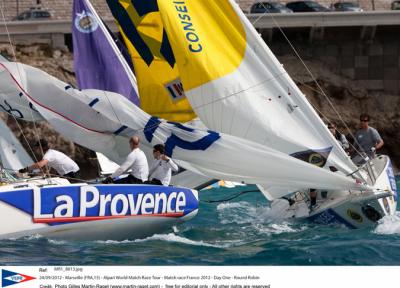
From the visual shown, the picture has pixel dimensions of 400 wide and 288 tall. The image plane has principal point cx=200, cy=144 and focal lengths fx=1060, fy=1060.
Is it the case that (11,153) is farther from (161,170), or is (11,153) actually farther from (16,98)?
(161,170)

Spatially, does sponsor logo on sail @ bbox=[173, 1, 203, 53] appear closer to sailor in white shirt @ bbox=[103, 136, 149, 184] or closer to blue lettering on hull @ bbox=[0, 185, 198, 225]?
sailor in white shirt @ bbox=[103, 136, 149, 184]

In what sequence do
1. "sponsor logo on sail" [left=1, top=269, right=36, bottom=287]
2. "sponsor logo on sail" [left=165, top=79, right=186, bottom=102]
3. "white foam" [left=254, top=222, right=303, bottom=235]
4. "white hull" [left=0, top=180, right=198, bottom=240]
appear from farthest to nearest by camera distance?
"sponsor logo on sail" [left=165, top=79, right=186, bottom=102] < "white foam" [left=254, top=222, right=303, bottom=235] < "white hull" [left=0, top=180, right=198, bottom=240] < "sponsor logo on sail" [left=1, top=269, right=36, bottom=287]

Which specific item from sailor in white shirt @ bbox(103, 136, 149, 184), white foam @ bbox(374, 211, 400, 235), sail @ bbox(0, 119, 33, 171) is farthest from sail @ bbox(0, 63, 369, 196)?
sail @ bbox(0, 119, 33, 171)

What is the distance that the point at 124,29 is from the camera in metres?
16.5

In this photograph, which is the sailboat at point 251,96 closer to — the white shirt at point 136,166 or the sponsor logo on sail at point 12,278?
the white shirt at point 136,166

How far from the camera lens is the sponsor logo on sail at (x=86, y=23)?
60.7 feet

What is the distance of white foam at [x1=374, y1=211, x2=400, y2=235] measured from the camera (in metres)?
13.7

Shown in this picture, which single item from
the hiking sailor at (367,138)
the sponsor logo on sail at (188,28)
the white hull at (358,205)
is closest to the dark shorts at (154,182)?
the sponsor logo on sail at (188,28)

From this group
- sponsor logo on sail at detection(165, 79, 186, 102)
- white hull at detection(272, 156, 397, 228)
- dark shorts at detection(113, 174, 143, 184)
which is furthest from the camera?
sponsor logo on sail at detection(165, 79, 186, 102)

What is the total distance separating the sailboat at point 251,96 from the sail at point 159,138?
1.47 feet

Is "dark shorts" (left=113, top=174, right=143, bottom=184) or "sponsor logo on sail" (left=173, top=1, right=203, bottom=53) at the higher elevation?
"sponsor logo on sail" (left=173, top=1, right=203, bottom=53)

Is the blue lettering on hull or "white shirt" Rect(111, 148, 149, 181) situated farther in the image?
"white shirt" Rect(111, 148, 149, 181)

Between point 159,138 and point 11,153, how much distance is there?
108 inches

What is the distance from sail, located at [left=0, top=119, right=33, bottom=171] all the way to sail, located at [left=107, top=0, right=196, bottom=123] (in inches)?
77.2
